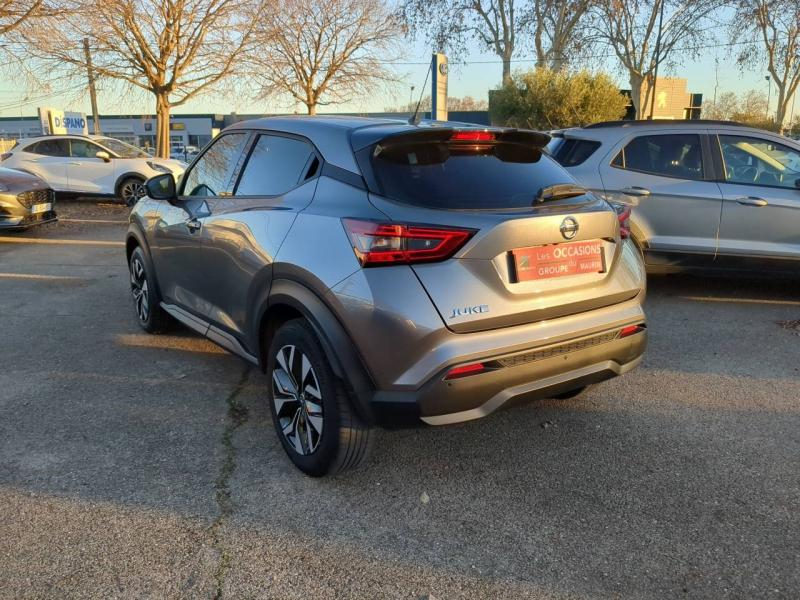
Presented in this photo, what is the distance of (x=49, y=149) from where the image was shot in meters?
14.5

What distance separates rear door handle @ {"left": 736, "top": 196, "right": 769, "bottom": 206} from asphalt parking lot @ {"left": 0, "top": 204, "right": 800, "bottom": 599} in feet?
6.22

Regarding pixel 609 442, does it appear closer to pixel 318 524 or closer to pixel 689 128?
pixel 318 524

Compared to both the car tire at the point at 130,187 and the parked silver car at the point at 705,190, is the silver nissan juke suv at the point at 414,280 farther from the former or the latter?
the car tire at the point at 130,187

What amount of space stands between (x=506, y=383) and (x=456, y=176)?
3.15ft

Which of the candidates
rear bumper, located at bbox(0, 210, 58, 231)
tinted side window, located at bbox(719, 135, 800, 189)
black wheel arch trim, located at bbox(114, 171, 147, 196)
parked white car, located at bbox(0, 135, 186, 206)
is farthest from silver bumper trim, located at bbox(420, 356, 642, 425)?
black wheel arch trim, located at bbox(114, 171, 147, 196)

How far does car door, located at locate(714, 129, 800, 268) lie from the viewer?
6.07 meters

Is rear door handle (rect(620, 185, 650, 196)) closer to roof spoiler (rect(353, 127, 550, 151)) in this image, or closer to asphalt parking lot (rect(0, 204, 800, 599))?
asphalt parking lot (rect(0, 204, 800, 599))

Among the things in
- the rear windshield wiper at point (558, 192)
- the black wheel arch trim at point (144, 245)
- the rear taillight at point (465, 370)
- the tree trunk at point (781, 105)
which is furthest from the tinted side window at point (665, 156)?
the tree trunk at point (781, 105)

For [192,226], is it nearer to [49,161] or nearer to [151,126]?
[49,161]

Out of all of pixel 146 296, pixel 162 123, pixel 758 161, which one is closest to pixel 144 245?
pixel 146 296

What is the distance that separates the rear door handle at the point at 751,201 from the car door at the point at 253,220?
4.67m

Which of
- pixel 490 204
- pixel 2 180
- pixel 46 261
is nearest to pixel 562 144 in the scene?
pixel 490 204

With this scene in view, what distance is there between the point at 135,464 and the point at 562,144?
5.45m

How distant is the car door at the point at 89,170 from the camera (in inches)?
566
